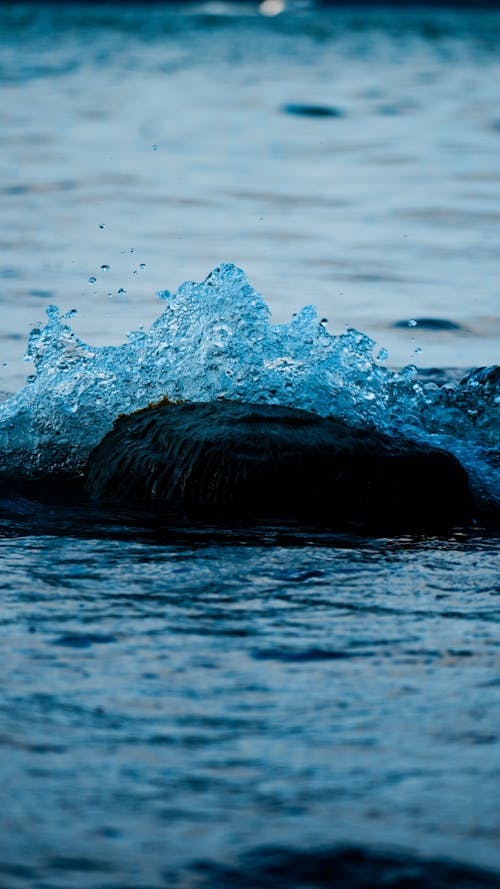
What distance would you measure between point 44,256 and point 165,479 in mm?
5738

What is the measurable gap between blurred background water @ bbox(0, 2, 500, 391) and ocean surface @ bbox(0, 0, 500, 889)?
53mm

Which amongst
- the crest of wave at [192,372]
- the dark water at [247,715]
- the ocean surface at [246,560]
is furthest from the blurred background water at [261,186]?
the dark water at [247,715]

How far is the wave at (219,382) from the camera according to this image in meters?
6.70

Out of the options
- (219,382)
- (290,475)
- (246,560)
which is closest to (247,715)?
(246,560)

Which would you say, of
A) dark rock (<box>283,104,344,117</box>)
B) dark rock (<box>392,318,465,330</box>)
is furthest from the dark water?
dark rock (<box>283,104,344,117</box>)

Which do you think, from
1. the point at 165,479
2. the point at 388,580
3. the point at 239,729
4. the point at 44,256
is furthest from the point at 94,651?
the point at 44,256

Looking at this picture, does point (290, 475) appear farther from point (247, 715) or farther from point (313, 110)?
point (313, 110)

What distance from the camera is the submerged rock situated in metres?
5.71

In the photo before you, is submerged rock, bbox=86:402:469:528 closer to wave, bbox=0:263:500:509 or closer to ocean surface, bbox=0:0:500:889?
ocean surface, bbox=0:0:500:889

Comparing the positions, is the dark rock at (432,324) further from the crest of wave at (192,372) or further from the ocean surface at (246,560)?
the crest of wave at (192,372)

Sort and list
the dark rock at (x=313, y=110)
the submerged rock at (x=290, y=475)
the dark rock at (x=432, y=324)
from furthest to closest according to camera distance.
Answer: the dark rock at (x=313, y=110) < the dark rock at (x=432, y=324) < the submerged rock at (x=290, y=475)

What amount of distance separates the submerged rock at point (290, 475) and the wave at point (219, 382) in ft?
1.93

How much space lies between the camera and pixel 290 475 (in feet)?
18.8

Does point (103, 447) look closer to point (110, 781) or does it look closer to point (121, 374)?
point (121, 374)
